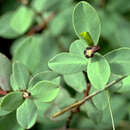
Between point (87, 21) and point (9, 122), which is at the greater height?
point (87, 21)

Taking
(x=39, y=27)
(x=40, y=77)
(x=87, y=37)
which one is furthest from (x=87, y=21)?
(x=39, y=27)

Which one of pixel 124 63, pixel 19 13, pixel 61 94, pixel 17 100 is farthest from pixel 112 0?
pixel 17 100

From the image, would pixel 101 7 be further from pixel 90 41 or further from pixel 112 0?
pixel 90 41

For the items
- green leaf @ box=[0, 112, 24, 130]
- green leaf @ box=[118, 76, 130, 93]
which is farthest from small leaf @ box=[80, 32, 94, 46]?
green leaf @ box=[0, 112, 24, 130]

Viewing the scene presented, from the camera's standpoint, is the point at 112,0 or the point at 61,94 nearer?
the point at 61,94

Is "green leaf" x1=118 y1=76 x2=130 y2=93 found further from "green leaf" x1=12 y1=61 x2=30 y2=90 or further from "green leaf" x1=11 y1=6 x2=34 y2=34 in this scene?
"green leaf" x1=11 y1=6 x2=34 y2=34

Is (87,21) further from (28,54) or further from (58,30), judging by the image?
(58,30)
